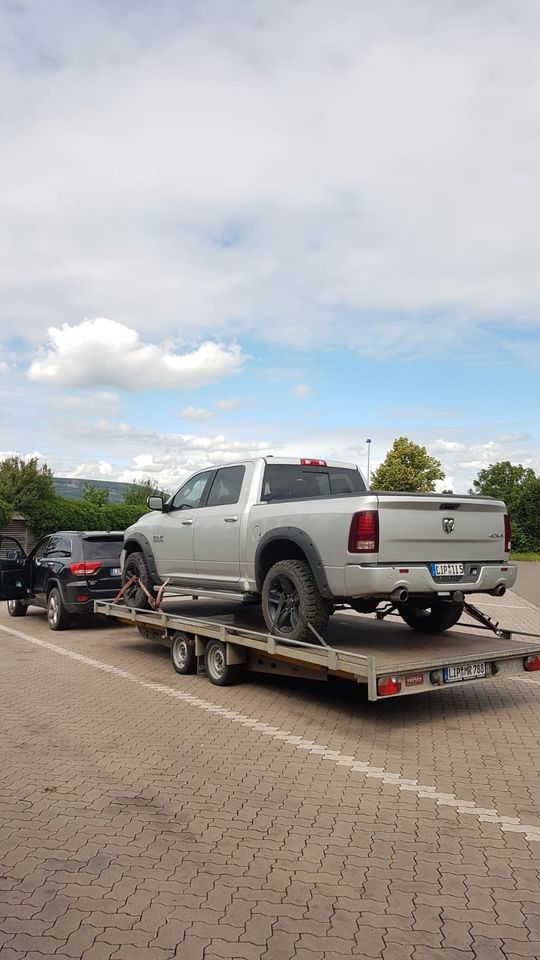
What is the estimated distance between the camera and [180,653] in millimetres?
8805

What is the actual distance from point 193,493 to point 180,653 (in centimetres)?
187

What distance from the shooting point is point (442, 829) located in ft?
14.5

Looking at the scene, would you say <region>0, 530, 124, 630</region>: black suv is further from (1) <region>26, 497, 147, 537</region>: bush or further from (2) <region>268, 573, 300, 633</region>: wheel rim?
(1) <region>26, 497, 147, 537</region>: bush

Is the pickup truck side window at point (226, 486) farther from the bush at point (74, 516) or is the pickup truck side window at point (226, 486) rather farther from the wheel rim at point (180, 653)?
the bush at point (74, 516)

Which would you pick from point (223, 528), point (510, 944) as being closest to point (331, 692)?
point (223, 528)

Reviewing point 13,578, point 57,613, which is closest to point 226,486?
point 57,613

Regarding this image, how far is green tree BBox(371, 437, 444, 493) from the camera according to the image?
167ft

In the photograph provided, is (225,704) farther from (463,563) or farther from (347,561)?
(463,563)

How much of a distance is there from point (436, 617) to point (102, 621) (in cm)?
731

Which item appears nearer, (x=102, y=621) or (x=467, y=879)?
(x=467, y=879)

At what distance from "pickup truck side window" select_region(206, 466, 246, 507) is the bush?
1000 inches

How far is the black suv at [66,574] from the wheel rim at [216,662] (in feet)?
15.0

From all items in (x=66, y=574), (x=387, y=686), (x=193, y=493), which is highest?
(x=193, y=493)

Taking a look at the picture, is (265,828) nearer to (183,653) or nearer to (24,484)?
(183,653)
